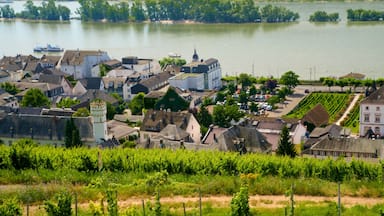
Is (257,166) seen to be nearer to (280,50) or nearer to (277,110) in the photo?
(277,110)

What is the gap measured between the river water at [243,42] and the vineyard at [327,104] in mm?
2696

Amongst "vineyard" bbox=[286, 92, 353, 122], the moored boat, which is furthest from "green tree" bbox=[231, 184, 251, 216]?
the moored boat

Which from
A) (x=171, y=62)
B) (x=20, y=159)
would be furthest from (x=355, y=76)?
(x=20, y=159)

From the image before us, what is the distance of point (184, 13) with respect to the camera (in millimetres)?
32594

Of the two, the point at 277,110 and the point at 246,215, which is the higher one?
the point at 246,215

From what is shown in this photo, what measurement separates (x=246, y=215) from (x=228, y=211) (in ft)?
1.98

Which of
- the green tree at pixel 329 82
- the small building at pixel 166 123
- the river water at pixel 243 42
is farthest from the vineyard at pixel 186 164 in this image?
the river water at pixel 243 42

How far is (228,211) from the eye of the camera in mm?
5234

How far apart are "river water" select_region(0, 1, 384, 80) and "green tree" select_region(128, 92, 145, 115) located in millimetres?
5314

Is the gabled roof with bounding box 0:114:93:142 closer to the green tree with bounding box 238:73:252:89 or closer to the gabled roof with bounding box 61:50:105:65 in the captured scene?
the green tree with bounding box 238:73:252:89

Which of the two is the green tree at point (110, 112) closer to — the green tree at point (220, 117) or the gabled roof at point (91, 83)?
the green tree at point (220, 117)

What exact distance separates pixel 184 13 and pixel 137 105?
740 inches

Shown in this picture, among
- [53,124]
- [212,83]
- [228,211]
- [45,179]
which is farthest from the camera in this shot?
[212,83]

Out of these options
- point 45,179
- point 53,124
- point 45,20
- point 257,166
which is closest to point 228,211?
point 257,166
